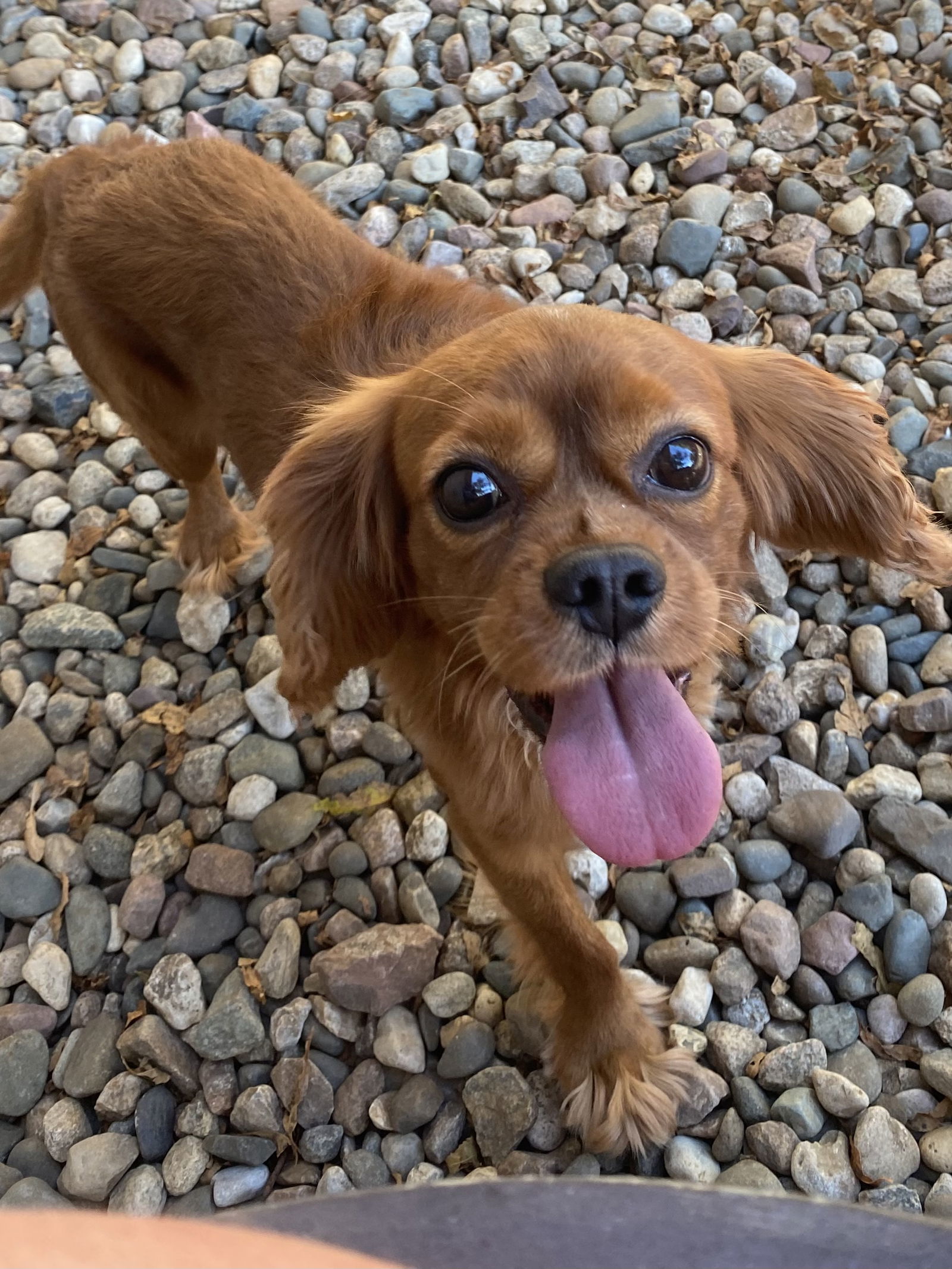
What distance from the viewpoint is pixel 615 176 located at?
3.54m

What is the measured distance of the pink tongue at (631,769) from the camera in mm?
1519

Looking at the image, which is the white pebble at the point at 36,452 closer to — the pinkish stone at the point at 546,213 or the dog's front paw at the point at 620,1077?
the pinkish stone at the point at 546,213

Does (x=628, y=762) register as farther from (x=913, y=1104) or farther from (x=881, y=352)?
(x=881, y=352)

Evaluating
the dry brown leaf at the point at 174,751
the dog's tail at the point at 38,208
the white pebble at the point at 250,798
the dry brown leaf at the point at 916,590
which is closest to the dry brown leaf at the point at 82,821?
the dry brown leaf at the point at 174,751

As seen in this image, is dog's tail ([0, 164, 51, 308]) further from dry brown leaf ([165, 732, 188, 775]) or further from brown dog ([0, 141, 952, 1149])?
dry brown leaf ([165, 732, 188, 775])

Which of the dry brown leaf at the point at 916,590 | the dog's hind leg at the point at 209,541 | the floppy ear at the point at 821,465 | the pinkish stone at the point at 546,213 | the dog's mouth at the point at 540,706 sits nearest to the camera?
the dog's mouth at the point at 540,706

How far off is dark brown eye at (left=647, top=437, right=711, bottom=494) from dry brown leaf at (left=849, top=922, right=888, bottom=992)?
122cm

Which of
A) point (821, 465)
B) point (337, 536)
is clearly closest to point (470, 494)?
point (337, 536)

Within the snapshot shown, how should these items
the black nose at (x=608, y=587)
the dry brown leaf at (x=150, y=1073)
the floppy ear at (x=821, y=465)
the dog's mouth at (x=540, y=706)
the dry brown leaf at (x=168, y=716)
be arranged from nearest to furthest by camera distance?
the black nose at (x=608, y=587)
the dog's mouth at (x=540, y=706)
the floppy ear at (x=821, y=465)
the dry brown leaf at (x=150, y=1073)
the dry brown leaf at (x=168, y=716)

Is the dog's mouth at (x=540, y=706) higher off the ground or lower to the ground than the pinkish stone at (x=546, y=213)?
lower

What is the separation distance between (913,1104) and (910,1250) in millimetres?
1216

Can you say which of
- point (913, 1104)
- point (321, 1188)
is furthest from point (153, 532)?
point (913, 1104)

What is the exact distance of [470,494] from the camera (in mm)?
1569

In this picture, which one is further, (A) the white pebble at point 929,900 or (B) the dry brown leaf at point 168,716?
(B) the dry brown leaf at point 168,716
